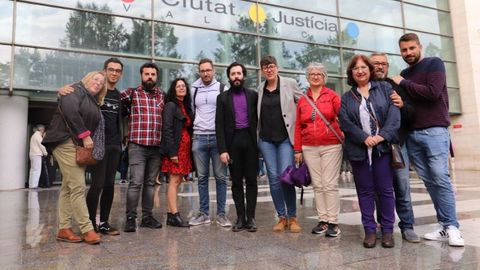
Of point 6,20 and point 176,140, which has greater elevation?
point 6,20

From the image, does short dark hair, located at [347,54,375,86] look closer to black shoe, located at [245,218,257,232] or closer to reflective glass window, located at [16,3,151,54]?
black shoe, located at [245,218,257,232]

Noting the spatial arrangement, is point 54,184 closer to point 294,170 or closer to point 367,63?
point 294,170

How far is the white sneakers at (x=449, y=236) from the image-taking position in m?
3.38

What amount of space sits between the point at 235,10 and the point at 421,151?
39.3ft

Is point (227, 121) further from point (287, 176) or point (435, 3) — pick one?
point (435, 3)

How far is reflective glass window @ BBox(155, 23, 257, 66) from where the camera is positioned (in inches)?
524

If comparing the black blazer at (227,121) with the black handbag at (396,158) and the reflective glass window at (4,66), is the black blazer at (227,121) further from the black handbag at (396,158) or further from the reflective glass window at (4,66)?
the reflective glass window at (4,66)

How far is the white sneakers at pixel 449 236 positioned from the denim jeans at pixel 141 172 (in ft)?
9.97

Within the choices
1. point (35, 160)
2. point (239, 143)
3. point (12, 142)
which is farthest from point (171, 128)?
point (35, 160)

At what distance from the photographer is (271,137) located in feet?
14.4

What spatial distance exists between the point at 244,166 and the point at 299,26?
40.3 feet

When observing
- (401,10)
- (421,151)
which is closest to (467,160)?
(401,10)

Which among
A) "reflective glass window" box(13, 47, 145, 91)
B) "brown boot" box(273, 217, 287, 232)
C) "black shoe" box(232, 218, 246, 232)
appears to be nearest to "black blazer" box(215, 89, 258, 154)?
"black shoe" box(232, 218, 246, 232)

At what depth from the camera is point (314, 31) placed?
1589cm
